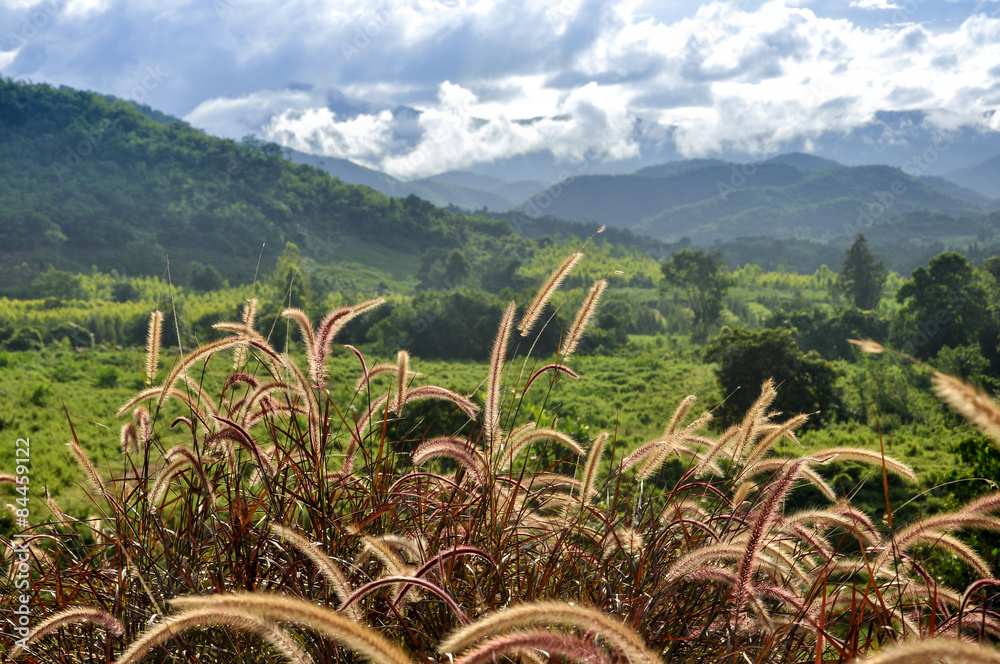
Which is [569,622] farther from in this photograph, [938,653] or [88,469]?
[88,469]

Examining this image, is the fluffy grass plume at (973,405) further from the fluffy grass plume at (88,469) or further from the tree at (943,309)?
the tree at (943,309)

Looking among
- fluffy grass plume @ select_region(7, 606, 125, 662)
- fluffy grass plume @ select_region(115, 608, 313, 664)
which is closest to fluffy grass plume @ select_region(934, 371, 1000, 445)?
fluffy grass plume @ select_region(115, 608, 313, 664)

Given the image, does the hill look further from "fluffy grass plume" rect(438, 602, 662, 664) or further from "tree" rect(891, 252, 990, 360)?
"fluffy grass plume" rect(438, 602, 662, 664)

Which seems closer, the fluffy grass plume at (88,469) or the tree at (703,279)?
the fluffy grass plume at (88,469)

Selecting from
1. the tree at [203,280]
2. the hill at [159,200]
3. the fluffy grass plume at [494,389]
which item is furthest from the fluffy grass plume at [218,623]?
the hill at [159,200]

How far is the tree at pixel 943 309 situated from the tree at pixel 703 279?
18.6m

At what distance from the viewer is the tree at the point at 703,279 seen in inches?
1876

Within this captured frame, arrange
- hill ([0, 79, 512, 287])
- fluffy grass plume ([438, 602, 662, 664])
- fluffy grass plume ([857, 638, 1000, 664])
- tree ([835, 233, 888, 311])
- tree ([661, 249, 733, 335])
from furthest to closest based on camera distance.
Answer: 1. hill ([0, 79, 512, 287])
2. tree ([835, 233, 888, 311])
3. tree ([661, 249, 733, 335])
4. fluffy grass plume ([438, 602, 662, 664])
5. fluffy grass plume ([857, 638, 1000, 664])

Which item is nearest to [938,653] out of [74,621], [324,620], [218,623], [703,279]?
[324,620]

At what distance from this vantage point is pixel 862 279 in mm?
52531

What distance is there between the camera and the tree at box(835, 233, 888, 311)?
172 feet

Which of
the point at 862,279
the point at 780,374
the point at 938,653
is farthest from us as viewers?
the point at 862,279

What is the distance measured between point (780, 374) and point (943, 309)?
58.1 ft

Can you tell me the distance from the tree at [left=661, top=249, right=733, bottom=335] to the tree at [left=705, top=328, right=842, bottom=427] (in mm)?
32240
